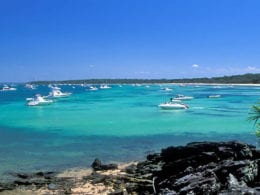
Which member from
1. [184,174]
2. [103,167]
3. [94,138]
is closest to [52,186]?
[103,167]

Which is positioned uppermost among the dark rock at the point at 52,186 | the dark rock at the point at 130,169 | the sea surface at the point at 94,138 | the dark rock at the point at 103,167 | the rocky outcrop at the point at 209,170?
the rocky outcrop at the point at 209,170

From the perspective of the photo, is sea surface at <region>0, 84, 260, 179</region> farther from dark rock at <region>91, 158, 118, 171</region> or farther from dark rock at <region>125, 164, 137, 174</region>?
dark rock at <region>125, 164, 137, 174</region>

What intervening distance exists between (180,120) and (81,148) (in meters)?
21.7

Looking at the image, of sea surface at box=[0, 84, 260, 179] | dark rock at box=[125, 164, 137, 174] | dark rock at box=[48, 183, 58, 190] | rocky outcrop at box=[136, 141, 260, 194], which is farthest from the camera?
sea surface at box=[0, 84, 260, 179]

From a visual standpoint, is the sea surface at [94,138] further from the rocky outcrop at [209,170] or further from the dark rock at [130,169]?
the rocky outcrop at [209,170]

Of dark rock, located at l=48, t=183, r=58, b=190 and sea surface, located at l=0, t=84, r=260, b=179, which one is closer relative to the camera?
dark rock, located at l=48, t=183, r=58, b=190

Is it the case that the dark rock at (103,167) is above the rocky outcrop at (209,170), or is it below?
below

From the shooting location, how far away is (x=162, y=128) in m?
42.6

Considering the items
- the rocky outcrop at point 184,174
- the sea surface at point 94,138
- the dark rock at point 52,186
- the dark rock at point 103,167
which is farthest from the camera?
the sea surface at point 94,138

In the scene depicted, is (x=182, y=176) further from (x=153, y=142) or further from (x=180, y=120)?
(x=180, y=120)

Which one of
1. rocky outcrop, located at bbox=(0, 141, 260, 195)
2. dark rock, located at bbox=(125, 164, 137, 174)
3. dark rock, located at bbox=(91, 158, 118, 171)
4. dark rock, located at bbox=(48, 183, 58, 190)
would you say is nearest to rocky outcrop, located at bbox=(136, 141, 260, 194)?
rocky outcrop, located at bbox=(0, 141, 260, 195)

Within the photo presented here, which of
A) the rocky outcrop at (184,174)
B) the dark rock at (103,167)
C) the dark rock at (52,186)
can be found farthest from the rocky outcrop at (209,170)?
the dark rock at (52,186)

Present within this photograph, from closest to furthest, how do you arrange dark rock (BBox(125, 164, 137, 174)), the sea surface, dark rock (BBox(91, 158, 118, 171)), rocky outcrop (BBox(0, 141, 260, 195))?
rocky outcrop (BBox(0, 141, 260, 195)) < dark rock (BBox(125, 164, 137, 174)) < dark rock (BBox(91, 158, 118, 171)) < the sea surface

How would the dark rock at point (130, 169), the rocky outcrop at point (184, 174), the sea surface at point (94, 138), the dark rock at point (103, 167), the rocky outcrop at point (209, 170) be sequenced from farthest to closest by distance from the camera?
the sea surface at point (94, 138) < the dark rock at point (103, 167) < the dark rock at point (130, 169) < the rocky outcrop at point (184, 174) < the rocky outcrop at point (209, 170)
